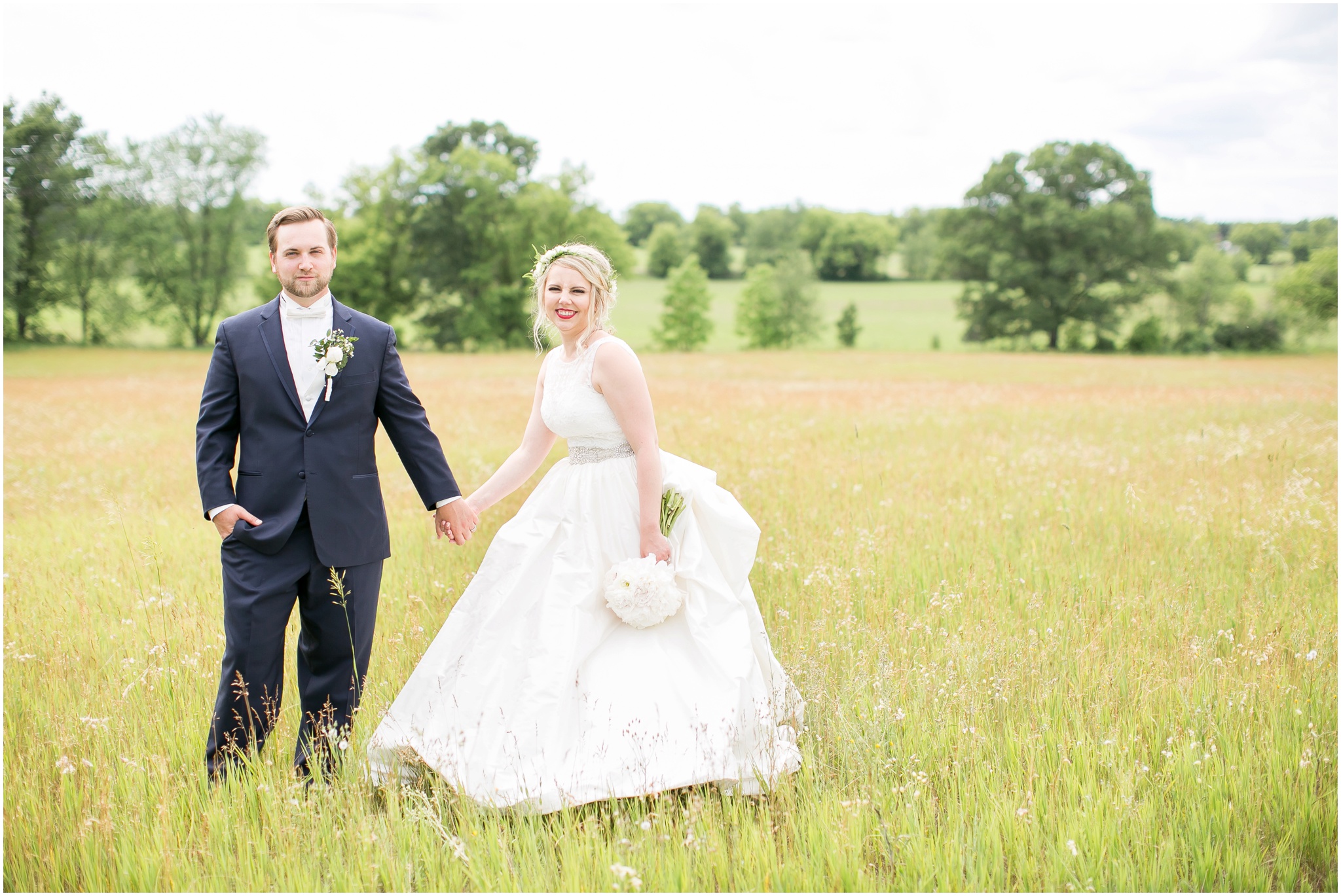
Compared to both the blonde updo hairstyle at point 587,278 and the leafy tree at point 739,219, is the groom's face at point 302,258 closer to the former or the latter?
the blonde updo hairstyle at point 587,278

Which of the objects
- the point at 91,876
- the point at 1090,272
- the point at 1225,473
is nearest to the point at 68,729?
the point at 91,876

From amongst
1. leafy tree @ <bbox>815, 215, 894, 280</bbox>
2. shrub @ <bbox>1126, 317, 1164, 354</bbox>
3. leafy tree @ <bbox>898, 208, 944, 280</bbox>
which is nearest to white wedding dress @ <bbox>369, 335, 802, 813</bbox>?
shrub @ <bbox>1126, 317, 1164, 354</bbox>

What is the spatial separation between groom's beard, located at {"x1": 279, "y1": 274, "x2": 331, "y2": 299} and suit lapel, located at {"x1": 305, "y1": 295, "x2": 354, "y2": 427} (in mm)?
94

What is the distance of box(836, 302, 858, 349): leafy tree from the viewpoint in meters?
55.5

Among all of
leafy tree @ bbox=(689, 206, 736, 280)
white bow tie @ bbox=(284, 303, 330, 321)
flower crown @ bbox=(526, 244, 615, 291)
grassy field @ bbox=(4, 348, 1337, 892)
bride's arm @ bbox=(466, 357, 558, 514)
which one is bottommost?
grassy field @ bbox=(4, 348, 1337, 892)

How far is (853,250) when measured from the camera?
89.8 metres

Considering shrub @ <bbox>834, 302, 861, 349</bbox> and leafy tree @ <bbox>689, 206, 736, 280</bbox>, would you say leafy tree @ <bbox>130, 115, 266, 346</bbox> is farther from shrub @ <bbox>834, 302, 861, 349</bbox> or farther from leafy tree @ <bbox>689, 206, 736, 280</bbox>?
leafy tree @ <bbox>689, 206, 736, 280</bbox>

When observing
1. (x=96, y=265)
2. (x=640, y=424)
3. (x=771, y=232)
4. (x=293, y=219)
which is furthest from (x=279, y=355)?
(x=771, y=232)

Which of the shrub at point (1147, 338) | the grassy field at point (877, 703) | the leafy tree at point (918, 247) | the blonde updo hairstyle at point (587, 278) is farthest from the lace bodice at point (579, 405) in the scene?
the leafy tree at point (918, 247)

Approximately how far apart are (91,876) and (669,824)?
2394 mm

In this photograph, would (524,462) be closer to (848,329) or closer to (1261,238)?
(848,329)

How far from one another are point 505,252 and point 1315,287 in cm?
4863

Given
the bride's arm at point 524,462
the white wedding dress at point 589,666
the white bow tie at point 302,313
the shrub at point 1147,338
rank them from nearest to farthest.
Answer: the white wedding dress at point 589,666 < the white bow tie at point 302,313 < the bride's arm at point 524,462 < the shrub at point 1147,338

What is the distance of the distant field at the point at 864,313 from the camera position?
57.7 metres
